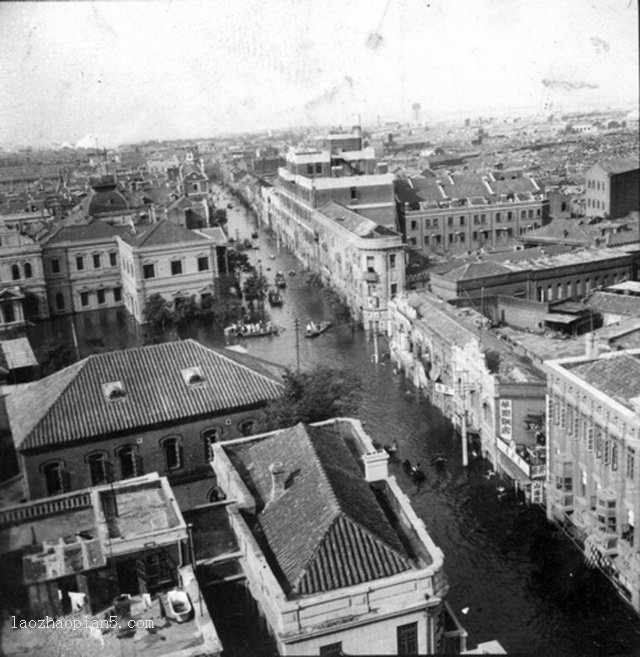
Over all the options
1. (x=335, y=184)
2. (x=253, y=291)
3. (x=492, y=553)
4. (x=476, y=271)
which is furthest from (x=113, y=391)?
(x=335, y=184)

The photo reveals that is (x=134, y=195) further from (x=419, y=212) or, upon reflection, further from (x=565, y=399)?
(x=565, y=399)

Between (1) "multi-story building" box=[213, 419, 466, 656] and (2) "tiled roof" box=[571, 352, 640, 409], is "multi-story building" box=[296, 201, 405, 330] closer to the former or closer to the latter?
(2) "tiled roof" box=[571, 352, 640, 409]

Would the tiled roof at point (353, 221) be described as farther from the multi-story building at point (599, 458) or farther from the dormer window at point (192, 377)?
the dormer window at point (192, 377)

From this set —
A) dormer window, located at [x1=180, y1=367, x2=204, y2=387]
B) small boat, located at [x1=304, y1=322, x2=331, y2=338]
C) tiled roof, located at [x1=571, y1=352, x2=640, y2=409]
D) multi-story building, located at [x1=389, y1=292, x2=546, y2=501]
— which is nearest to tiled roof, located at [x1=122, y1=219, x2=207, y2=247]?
small boat, located at [x1=304, y1=322, x2=331, y2=338]

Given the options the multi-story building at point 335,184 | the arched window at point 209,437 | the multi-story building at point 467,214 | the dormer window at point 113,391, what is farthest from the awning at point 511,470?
the multi-story building at point 467,214

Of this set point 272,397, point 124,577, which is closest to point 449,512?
point 272,397

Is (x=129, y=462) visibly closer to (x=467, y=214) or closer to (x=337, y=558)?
(x=337, y=558)
